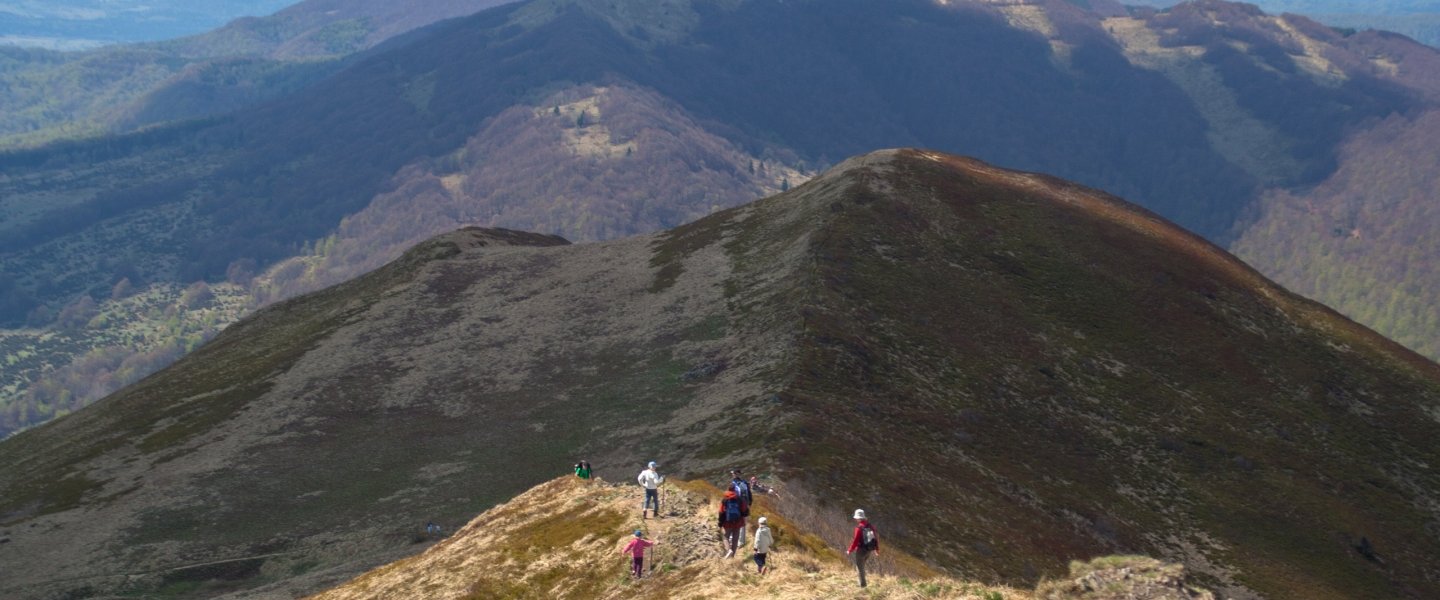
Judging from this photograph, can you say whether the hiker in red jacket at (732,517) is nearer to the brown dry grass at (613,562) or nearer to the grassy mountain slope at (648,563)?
the grassy mountain slope at (648,563)

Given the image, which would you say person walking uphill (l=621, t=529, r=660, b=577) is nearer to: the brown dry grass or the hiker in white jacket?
the brown dry grass

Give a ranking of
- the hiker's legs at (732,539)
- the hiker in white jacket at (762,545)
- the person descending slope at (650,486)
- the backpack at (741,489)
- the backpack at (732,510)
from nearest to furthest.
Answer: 1. the hiker in white jacket at (762,545)
2. the backpack at (732,510)
3. the hiker's legs at (732,539)
4. the backpack at (741,489)
5. the person descending slope at (650,486)

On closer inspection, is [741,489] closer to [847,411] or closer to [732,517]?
[732,517]

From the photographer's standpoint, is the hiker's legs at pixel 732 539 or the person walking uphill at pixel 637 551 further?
the person walking uphill at pixel 637 551

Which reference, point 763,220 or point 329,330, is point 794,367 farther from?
point 329,330

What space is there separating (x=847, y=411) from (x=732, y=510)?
49.5 m

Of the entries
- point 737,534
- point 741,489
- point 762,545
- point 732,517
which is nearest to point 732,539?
point 737,534

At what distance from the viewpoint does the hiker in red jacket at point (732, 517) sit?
165 ft

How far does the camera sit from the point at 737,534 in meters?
51.5

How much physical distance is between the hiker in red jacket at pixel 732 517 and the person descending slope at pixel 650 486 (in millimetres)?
6145

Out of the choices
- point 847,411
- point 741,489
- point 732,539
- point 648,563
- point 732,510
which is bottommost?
point 847,411

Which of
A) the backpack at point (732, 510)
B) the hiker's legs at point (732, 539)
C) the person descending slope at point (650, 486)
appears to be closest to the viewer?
the backpack at point (732, 510)

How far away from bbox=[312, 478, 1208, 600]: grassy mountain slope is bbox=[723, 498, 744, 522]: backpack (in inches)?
73.8

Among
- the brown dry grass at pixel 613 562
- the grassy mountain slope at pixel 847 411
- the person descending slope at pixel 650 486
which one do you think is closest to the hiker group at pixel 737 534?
the person descending slope at pixel 650 486
